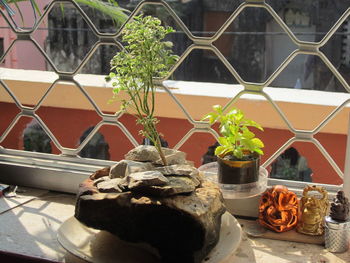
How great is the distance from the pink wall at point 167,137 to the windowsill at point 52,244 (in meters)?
0.50

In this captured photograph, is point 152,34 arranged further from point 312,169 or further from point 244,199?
point 312,169

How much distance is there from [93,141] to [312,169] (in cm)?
72

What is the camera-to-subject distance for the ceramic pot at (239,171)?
772 mm

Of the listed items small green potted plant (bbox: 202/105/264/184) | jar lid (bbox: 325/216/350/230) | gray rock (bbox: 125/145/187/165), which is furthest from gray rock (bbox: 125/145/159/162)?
jar lid (bbox: 325/216/350/230)

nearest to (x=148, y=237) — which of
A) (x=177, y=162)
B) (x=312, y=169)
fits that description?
(x=177, y=162)

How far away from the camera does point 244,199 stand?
855mm

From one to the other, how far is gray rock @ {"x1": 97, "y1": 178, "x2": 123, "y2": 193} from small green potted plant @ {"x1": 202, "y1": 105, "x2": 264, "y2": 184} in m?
0.17

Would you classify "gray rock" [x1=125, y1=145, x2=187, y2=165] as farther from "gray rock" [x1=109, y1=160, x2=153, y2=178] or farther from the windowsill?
the windowsill

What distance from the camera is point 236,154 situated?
2.57ft

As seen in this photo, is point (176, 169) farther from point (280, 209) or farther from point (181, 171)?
point (280, 209)

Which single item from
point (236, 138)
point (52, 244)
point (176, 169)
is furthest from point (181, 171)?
point (52, 244)

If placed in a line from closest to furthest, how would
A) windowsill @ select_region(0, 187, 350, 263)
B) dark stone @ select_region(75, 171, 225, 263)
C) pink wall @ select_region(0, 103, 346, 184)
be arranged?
dark stone @ select_region(75, 171, 225, 263)
windowsill @ select_region(0, 187, 350, 263)
pink wall @ select_region(0, 103, 346, 184)

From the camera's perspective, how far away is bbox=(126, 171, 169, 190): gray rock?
672 mm

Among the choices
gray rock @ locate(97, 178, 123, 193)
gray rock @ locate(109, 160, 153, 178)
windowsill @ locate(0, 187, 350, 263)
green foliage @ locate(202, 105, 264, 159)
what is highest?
green foliage @ locate(202, 105, 264, 159)
